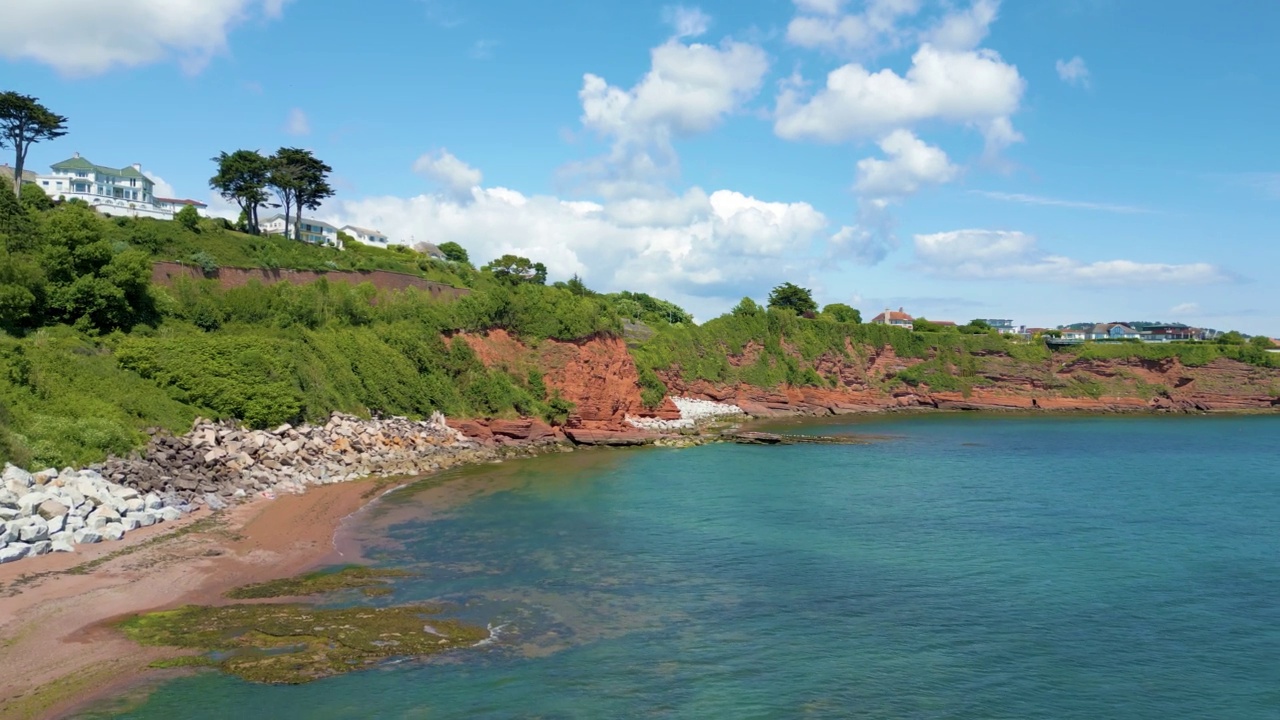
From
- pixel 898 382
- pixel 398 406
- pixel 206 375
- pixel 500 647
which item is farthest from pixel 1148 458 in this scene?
pixel 206 375

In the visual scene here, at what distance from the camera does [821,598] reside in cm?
2238

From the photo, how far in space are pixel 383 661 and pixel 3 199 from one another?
43.5m

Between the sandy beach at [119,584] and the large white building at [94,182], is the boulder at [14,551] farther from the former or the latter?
the large white building at [94,182]

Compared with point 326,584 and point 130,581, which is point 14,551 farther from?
point 326,584

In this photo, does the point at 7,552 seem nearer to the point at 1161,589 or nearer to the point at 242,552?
the point at 242,552

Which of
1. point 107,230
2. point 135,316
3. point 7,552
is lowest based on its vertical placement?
point 7,552

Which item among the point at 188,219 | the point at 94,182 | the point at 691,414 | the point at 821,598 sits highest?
the point at 94,182

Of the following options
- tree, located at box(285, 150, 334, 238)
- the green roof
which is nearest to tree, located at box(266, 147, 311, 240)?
tree, located at box(285, 150, 334, 238)

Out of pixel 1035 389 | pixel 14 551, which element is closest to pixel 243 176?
pixel 14 551

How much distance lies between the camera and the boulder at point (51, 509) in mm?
23406

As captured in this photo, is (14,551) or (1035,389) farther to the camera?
(1035,389)

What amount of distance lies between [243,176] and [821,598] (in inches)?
2403

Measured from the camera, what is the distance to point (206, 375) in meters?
37.2

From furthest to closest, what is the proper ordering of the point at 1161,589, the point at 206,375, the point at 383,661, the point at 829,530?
the point at 206,375
the point at 829,530
the point at 1161,589
the point at 383,661
